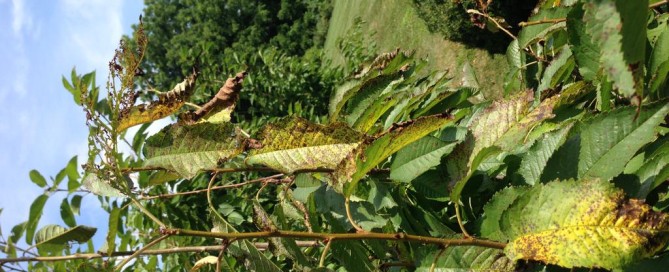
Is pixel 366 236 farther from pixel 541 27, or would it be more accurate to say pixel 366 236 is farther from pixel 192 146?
pixel 541 27

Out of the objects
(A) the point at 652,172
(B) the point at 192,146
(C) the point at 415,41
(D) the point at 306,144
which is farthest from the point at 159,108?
(C) the point at 415,41

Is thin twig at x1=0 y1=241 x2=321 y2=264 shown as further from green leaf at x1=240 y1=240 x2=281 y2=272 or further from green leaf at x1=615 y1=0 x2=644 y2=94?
green leaf at x1=615 y1=0 x2=644 y2=94

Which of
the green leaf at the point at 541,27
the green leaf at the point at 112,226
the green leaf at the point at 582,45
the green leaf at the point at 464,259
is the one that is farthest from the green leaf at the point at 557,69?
the green leaf at the point at 112,226

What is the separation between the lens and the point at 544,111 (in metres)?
1.14

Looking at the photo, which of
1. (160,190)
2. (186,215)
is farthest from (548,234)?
(160,190)

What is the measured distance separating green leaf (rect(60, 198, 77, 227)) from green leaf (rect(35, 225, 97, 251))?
2.18ft

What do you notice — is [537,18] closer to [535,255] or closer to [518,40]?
[518,40]

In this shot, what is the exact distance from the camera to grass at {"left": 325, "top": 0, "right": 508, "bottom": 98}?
869 centimetres

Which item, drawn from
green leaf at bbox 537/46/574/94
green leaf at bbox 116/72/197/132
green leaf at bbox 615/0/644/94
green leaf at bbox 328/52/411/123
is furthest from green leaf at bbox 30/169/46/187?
green leaf at bbox 615/0/644/94

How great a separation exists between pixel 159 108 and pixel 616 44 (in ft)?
3.31

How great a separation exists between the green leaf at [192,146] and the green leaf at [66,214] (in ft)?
3.88

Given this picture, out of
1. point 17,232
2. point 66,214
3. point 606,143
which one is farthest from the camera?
point 66,214

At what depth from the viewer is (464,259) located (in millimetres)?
1044

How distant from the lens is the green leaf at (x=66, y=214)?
88.9 inches
